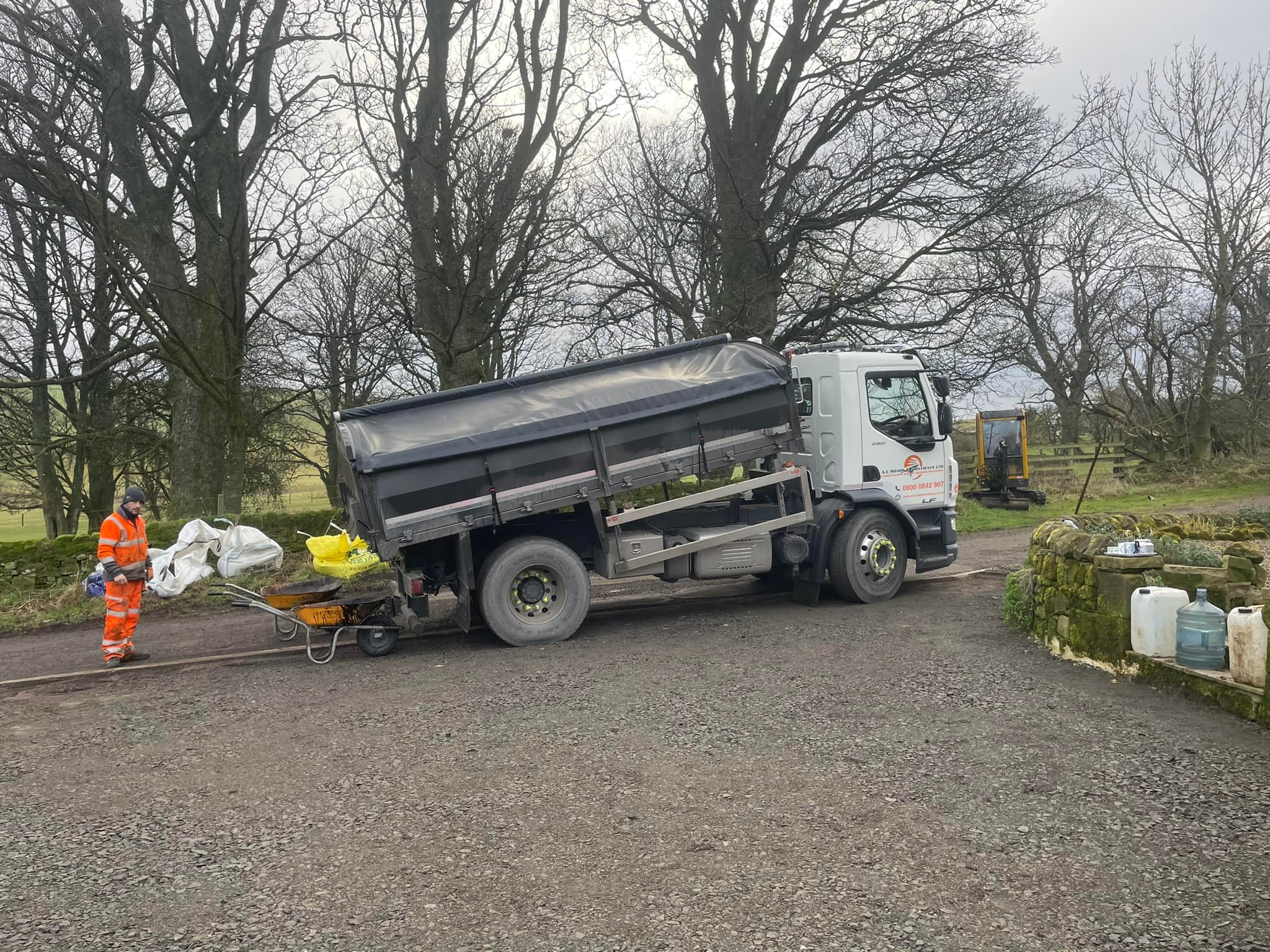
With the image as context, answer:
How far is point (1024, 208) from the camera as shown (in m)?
16.0

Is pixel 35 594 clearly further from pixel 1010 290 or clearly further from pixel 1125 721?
pixel 1010 290

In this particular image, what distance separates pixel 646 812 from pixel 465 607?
15.3ft

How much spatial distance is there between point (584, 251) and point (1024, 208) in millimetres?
7594

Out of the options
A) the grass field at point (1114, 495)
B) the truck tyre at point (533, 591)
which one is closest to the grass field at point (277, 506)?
the grass field at point (1114, 495)

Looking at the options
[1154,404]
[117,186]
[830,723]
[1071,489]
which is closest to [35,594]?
[117,186]

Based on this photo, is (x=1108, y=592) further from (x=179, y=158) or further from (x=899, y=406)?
(x=179, y=158)

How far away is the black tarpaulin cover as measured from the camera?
8406 mm

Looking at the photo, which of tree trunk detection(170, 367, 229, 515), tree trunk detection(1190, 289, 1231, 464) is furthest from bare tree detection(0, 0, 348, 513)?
tree trunk detection(1190, 289, 1231, 464)

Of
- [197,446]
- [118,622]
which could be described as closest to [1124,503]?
[197,446]

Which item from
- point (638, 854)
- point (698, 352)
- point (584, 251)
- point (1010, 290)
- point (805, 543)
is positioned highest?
point (584, 251)

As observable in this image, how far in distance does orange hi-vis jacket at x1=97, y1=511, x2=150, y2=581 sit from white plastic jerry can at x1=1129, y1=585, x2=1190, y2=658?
8647mm

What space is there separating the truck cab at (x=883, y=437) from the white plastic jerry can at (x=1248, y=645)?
4.44m

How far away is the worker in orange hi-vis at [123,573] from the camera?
29.0 ft

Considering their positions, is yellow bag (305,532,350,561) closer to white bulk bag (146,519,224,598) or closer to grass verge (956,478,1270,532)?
white bulk bag (146,519,224,598)
